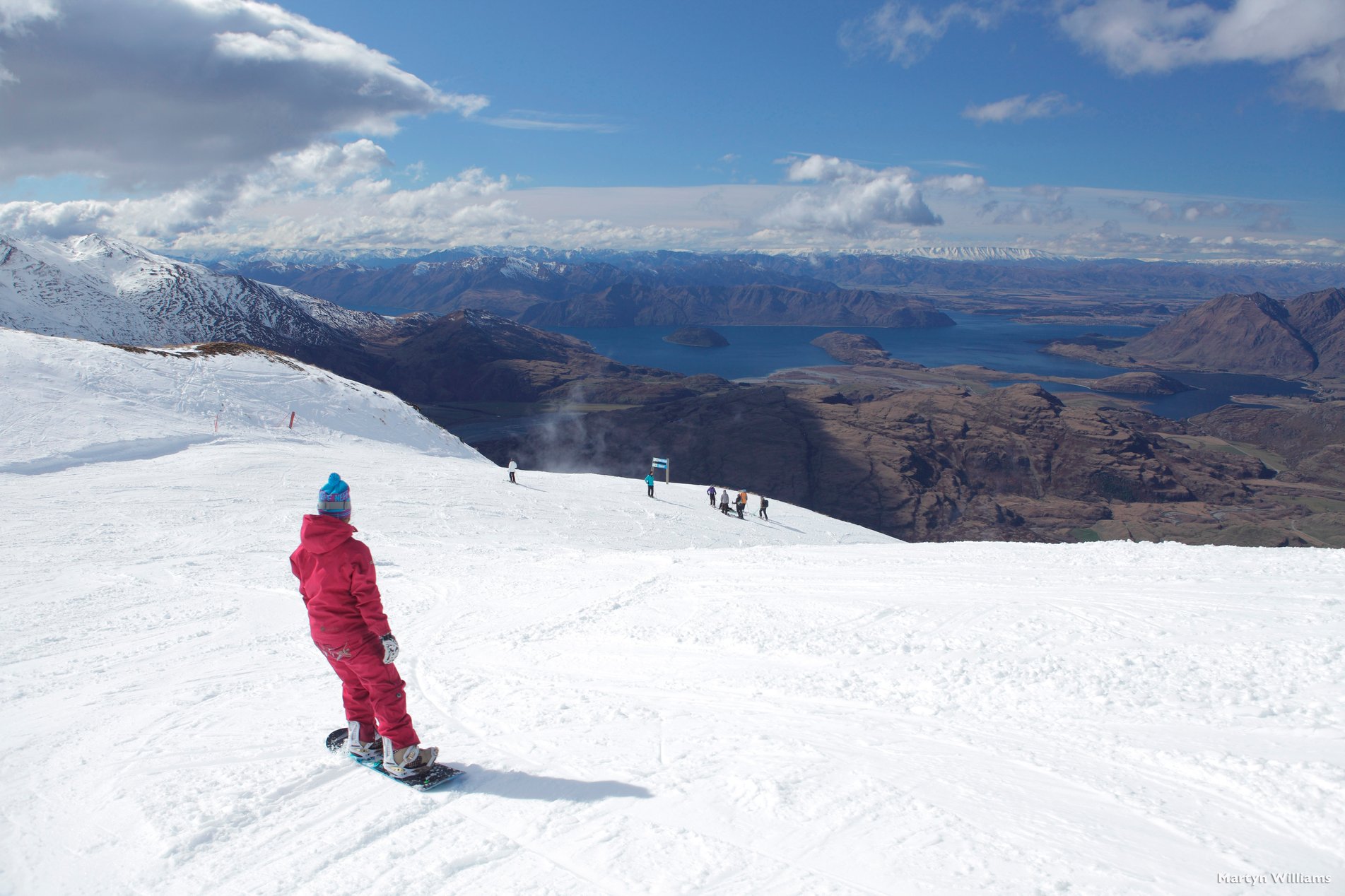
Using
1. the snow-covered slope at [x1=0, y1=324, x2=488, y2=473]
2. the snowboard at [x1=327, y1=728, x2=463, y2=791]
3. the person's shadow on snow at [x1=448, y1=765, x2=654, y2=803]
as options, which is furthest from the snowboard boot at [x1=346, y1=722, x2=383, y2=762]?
the snow-covered slope at [x1=0, y1=324, x2=488, y2=473]

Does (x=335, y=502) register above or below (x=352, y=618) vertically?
above

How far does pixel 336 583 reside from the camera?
484cm

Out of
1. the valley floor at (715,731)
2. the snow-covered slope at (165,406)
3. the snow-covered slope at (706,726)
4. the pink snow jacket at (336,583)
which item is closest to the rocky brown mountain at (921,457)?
the snow-covered slope at (165,406)

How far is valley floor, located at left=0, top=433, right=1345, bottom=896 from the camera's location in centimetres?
412

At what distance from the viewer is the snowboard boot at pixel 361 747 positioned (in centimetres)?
527

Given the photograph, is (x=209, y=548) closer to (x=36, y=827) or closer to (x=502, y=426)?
(x=36, y=827)

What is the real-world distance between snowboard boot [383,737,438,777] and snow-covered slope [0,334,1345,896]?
0.41ft

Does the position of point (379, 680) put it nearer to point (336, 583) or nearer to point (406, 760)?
point (406, 760)

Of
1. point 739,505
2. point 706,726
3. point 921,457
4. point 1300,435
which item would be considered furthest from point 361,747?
point 1300,435

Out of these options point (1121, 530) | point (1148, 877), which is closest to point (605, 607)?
point (1148, 877)

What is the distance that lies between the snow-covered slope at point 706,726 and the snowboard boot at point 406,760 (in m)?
0.13

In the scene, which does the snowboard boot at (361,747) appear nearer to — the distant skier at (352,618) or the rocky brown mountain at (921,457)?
the distant skier at (352,618)

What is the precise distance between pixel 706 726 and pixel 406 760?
2.55 metres

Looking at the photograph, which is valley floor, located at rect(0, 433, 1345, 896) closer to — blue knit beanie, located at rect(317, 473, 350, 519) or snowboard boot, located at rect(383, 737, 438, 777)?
snowboard boot, located at rect(383, 737, 438, 777)
